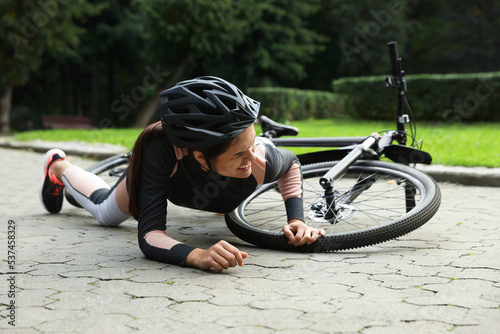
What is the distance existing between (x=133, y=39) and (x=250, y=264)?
79.8ft

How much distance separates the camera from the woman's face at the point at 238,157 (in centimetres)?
300

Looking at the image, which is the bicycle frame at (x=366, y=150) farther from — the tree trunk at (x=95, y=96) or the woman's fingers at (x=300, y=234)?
the tree trunk at (x=95, y=96)

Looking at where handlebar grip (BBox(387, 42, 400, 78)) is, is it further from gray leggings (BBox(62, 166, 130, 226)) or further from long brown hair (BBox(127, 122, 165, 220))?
gray leggings (BBox(62, 166, 130, 226))

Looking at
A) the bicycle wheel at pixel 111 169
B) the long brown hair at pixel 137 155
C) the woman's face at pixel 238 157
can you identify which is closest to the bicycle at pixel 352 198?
the woman's face at pixel 238 157

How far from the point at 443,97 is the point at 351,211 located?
44.9 ft

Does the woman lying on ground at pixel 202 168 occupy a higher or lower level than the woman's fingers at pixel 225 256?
higher

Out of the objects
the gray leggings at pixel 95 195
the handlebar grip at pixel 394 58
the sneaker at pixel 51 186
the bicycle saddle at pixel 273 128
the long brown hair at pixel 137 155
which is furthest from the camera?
the bicycle saddle at pixel 273 128

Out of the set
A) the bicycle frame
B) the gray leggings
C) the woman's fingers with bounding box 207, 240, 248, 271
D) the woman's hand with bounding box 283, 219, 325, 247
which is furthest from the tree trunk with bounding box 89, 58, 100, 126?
the woman's fingers with bounding box 207, 240, 248, 271

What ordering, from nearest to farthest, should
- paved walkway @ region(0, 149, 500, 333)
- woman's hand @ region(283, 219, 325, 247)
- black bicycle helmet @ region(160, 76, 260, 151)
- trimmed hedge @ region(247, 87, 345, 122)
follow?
paved walkway @ region(0, 149, 500, 333)
black bicycle helmet @ region(160, 76, 260, 151)
woman's hand @ region(283, 219, 325, 247)
trimmed hedge @ region(247, 87, 345, 122)

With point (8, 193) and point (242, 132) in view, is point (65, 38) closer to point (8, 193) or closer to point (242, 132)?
point (8, 193)

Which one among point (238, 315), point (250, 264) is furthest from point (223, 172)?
point (238, 315)

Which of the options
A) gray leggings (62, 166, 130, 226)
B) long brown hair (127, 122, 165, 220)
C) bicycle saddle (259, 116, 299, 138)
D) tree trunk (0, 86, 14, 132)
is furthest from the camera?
tree trunk (0, 86, 14, 132)

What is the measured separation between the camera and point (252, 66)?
25.4m

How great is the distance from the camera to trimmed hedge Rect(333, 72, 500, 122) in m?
16.3
